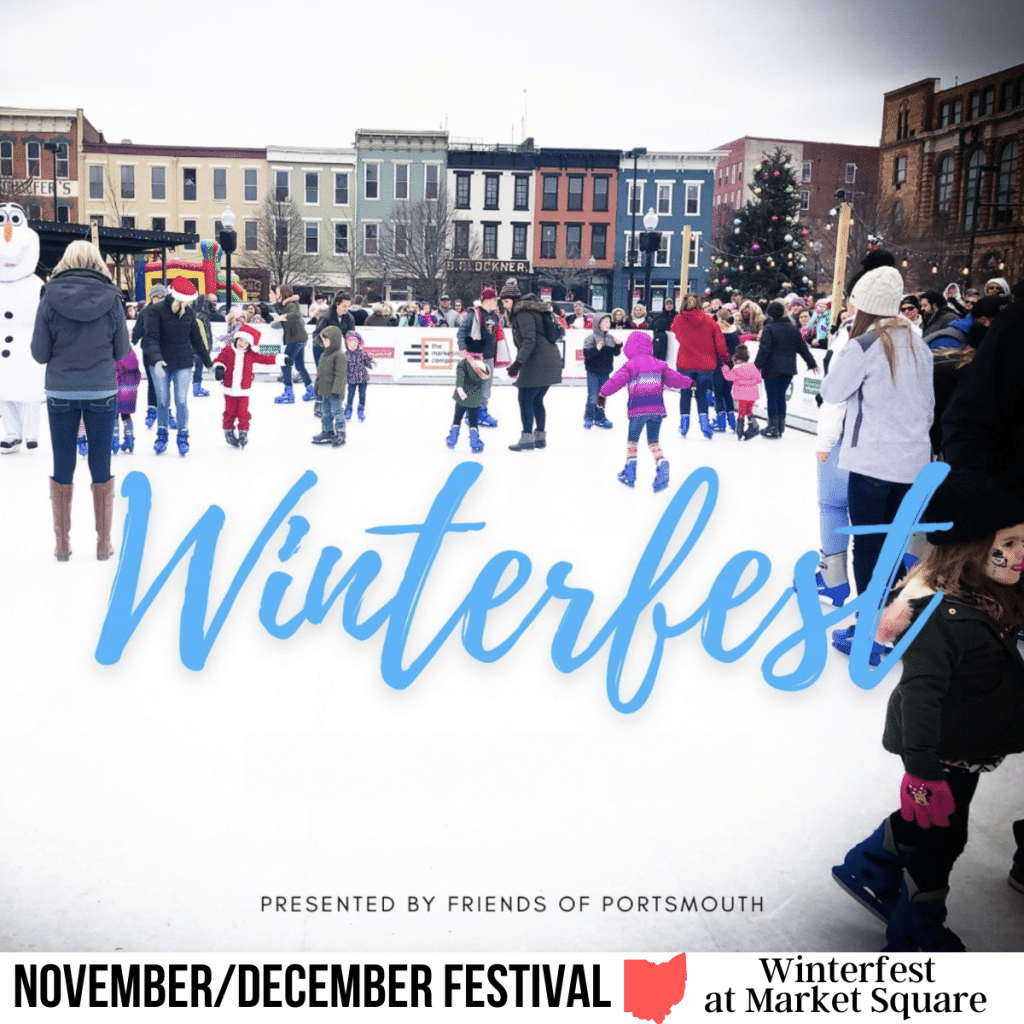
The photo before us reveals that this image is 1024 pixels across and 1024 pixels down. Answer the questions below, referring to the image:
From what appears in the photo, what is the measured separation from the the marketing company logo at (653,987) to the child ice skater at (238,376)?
336 inches

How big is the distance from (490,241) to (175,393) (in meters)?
37.8

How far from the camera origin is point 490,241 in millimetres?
46906

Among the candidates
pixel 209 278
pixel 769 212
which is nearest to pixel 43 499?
pixel 209 278

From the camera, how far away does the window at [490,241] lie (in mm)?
46594

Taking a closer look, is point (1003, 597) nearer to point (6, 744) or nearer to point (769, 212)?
point (6, 744)

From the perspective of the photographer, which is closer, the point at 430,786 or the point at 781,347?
the point at 430,786

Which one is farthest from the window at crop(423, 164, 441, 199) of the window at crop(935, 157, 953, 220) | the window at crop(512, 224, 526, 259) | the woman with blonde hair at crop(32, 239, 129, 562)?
the window at crop(935, 157, 953, 220)

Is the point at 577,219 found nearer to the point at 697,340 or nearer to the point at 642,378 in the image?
the point at 697,340

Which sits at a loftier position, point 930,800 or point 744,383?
point 744,383

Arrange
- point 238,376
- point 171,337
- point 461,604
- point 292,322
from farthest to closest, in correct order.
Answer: point 292,322
point 238,376
point 171,337
point 461,604

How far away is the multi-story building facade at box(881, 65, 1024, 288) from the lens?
3.16 m

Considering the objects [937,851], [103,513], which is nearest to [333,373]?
[103,513]

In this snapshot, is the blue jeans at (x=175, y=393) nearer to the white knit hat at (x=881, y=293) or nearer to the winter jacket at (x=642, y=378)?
the winter jacket at (x=642, y=378)

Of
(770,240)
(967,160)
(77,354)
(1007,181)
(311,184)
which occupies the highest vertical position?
(311,184)
